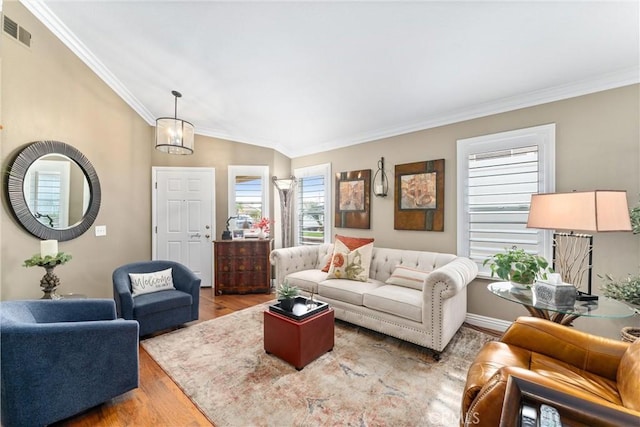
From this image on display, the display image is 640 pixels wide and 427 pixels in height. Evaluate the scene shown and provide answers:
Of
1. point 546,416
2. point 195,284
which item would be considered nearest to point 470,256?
point 546,416

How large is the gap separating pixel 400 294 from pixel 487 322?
1.21 meters

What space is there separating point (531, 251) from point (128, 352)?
3.70m

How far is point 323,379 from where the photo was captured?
2.00 metres

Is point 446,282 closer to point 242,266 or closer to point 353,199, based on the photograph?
point 353,199

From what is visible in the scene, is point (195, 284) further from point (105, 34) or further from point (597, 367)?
point (597, 367)

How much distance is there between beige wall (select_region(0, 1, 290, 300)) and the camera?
2290mm

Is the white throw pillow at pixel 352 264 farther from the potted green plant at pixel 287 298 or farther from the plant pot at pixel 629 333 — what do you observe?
the plant pot at pixel 629 333

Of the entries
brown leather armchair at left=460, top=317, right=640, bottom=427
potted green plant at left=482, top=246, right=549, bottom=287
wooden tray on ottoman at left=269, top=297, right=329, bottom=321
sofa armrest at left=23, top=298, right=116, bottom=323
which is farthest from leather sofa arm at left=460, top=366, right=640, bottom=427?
sofa armrest at left=23, top=298, right=116, bottom=323

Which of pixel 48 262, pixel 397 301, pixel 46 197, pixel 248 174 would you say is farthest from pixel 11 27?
pixel 397 301

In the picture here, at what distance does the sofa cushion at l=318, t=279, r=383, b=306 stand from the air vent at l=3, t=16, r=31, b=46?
12.4 feet

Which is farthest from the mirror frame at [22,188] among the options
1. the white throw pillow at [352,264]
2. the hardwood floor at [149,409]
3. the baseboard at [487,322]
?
the baseboard at [487,322]

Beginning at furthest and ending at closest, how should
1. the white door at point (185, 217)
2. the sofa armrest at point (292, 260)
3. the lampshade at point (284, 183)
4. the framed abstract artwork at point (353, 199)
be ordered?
the lampshade at point (284, 183)
the white door at point (185, 217)
the framed abstract artwork at point (353, 199)
the sofa armrest at point (292, 260)

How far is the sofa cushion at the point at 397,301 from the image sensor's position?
7.71ft

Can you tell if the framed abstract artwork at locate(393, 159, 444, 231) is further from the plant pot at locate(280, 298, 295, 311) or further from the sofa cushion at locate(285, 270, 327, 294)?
the plant pot at locate(280, 298, 295, 311)
